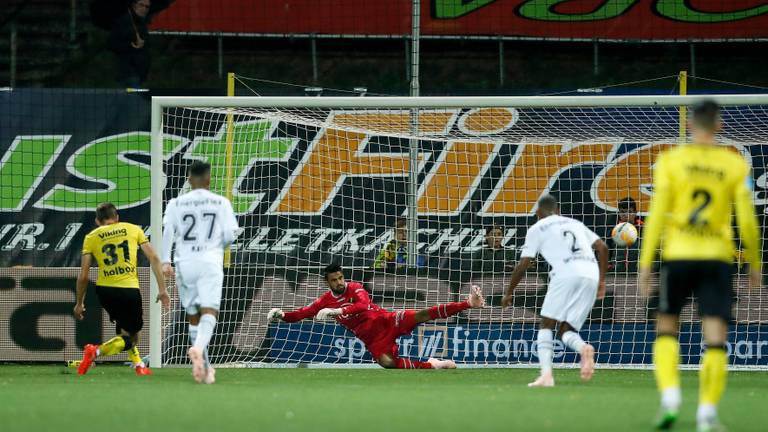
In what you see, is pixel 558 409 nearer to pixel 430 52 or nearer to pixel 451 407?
pixel 451 407

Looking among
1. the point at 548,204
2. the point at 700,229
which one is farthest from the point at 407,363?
the point at 700,229

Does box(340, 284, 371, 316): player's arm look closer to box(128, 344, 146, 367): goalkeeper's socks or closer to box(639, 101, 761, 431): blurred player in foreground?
box(128, 344, 146, 367): goalkeeper's socks

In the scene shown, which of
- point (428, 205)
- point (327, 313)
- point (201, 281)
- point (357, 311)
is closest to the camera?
point (201, 281)

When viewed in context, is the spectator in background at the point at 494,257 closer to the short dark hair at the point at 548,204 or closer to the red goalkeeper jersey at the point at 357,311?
the red goalkeeper jersey at the point at 357,311

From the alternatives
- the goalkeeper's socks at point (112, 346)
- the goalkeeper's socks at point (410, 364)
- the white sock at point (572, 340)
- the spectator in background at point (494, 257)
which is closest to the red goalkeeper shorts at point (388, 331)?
the goalkeeper's socks at point (410, 364)

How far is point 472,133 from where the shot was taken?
1697cm

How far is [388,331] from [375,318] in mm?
221

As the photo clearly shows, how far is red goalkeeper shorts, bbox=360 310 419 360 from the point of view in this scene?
1361cm

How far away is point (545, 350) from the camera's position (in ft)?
35.1

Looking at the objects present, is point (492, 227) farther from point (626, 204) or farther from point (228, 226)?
point (228, 226)

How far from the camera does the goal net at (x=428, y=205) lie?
46.6 feet

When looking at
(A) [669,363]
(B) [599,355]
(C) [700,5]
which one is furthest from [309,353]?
(C) [700,5]

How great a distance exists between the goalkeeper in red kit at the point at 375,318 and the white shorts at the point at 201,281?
2916 mm

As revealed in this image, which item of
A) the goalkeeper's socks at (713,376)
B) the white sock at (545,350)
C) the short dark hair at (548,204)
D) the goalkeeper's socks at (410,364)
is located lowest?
the goalkeeper's socks at (410,364)
